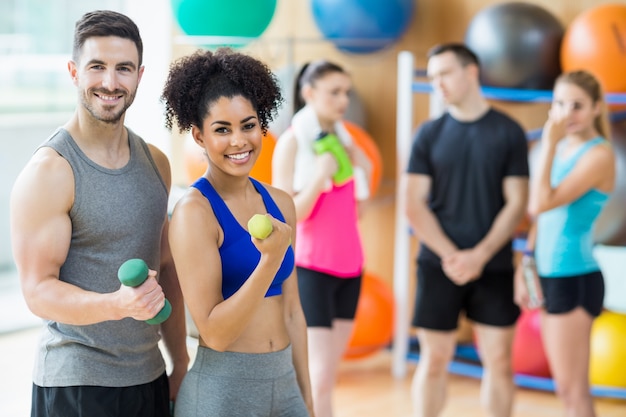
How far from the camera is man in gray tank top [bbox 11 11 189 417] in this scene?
1.69 metres

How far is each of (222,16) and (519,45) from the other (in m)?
1.30

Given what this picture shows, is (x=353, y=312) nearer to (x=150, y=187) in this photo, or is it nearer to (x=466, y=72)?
(x=466, y=72)

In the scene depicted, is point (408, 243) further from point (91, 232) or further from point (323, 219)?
point (91, 232)

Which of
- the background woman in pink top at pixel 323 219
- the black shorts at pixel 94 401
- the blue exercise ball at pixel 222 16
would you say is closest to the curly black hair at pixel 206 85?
the black shorts at pixel 94 401

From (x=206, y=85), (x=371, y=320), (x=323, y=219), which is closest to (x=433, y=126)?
(x=323, y=219)

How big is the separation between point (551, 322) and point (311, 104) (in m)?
1.15

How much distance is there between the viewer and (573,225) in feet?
10.8

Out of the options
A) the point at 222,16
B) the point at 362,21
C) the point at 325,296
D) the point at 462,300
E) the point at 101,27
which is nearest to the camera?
the point at 101,27

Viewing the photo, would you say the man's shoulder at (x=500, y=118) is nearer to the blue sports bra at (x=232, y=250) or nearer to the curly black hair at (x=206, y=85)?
the curly black hair at (x=206, y=85)

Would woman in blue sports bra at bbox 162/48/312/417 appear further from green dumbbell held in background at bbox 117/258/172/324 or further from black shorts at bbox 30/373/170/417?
green dumbbell held in background at bbox 117/258/172/324

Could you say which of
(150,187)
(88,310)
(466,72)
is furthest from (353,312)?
(88,310)

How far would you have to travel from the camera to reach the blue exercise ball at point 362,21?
4.32m

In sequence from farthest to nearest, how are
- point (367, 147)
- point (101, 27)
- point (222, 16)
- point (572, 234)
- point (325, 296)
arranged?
point (367, 147)
point (222, 16)
point (572, 234)
point (325, 296)
point (101, 27)

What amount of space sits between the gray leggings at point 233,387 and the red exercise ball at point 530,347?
7.98 feet
